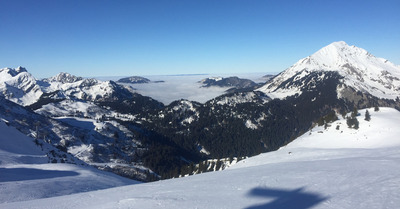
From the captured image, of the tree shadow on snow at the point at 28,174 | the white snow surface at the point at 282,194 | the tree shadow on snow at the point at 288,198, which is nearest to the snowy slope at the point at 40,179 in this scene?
the tree shadow on snow at the point at 28,174

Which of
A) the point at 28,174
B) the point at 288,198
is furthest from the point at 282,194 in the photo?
the point at 28,174

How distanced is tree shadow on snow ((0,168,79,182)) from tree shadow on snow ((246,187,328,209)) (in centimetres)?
2677

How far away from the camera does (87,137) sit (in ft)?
372

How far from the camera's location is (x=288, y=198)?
37.0 feet

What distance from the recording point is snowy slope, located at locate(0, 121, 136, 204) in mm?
16656

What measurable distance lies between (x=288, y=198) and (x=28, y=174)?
102ft

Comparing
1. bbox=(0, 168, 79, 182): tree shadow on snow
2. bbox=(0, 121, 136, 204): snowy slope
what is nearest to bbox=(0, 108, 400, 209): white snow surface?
bbox=(0, 121, 136, 204): snowy slope

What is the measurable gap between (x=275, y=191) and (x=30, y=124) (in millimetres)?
127970

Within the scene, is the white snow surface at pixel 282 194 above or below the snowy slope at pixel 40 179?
above

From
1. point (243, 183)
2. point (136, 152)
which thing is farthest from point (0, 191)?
point (136, 152)

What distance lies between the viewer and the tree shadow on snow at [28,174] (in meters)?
24.3

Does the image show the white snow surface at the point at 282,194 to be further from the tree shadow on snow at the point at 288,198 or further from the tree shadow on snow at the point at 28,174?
the tree shadow on snow at the point at 28,174

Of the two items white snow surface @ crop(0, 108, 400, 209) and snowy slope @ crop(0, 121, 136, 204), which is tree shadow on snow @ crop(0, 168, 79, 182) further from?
white snow surface @ crop(0, 108, 400, 209)

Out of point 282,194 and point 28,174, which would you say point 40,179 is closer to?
point 28,174
